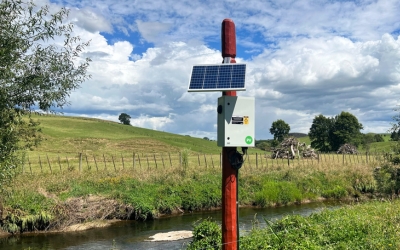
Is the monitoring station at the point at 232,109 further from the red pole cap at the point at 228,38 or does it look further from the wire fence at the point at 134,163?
the wire fence at the point at 134,163

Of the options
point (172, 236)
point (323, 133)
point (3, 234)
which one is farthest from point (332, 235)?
point (323, 133)

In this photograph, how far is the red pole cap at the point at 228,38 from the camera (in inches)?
250

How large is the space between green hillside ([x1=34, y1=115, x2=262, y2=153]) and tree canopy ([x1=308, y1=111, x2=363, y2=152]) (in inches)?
1030

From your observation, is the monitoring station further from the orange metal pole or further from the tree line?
the tree line

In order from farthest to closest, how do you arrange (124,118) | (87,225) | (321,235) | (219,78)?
(124,118), (87,225), (321,235), (219,78)

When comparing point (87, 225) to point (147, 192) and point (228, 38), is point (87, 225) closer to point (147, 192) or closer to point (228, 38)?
point (147, 192)

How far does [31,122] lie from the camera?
27.3ft

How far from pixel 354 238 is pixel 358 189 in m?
20.3

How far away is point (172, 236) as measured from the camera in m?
15.3

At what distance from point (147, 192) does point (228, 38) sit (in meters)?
15.6

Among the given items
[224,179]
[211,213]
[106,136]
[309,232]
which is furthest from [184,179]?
Result: [106,136]

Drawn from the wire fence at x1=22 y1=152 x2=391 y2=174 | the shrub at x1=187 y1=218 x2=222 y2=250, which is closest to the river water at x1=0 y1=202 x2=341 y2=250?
the shrub at x1=187 y1=218 x2=222 y2=250

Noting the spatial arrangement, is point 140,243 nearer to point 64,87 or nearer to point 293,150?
point 64,87

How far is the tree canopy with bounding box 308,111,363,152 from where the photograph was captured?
77.4 metres
